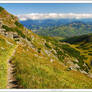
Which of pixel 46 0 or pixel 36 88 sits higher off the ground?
pixel 46 0

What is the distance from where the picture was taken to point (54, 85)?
10492 mm

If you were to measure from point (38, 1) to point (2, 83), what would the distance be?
25.4 feet

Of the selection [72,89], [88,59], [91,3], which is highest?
[91,3]

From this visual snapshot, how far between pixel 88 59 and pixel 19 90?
189850 millimetres

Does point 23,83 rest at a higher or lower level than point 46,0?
lower

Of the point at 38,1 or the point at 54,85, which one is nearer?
the point at 54,85

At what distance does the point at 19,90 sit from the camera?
9633 mm

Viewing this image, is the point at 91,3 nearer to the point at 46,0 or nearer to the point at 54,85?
the point at 46,0

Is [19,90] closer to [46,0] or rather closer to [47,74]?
[47,74]

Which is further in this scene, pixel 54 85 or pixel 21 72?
pixel 21 72

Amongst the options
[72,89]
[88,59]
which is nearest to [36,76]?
[72,89]

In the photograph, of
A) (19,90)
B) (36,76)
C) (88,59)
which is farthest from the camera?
(88,59)

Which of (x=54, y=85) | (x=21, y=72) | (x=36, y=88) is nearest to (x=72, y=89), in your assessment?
(x=54, y=85)

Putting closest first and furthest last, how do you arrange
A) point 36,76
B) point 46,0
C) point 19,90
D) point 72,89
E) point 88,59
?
1. point 19,90
2. point 72,89
3. point 36,76
4. point 46,0
5. point 88,59
